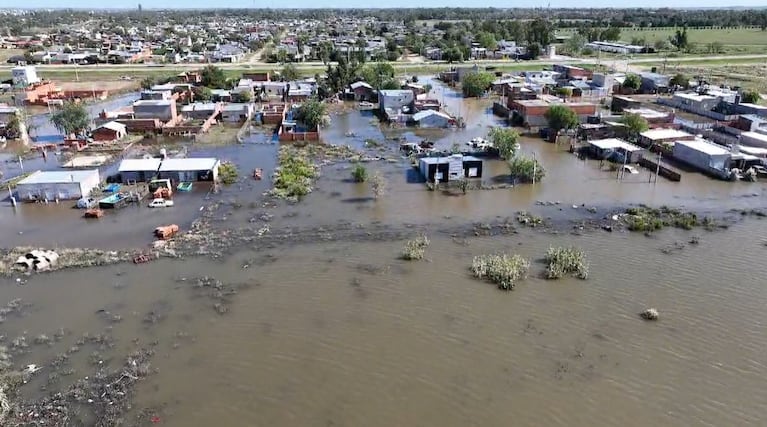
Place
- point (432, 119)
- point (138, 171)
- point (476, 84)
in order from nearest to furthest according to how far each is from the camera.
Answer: point (138, 171)
point (432, 119)
point (476, 84)

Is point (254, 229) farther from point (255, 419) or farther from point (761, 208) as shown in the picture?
point (761, 208)

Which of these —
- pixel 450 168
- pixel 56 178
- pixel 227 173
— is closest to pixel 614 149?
pixel 450 168

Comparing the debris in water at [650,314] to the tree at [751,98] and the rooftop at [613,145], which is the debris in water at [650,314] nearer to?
the rooftop at [613,145]

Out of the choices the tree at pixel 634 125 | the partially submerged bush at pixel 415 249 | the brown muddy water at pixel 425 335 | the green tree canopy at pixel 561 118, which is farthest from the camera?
the green tree canopy at pixel 561 118

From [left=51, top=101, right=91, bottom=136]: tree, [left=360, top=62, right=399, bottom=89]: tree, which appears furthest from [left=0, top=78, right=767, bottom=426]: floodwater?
[left=360, top=62, right=399, bottom=89]: tree

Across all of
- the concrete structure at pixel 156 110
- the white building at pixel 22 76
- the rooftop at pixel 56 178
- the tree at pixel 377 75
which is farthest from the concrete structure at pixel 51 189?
the white building at pixel 22 76

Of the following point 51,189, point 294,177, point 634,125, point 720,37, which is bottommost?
point 294,177

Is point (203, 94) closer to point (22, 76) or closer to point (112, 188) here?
point (22, 76)
